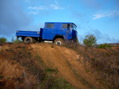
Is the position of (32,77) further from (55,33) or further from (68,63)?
(55,33)

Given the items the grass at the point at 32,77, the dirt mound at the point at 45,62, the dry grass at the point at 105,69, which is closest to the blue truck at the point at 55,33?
the dry grass at the point at 105,69

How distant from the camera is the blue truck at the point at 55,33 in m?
16.9

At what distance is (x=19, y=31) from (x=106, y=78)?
441 inches

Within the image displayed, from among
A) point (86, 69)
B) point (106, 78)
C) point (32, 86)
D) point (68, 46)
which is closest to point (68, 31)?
point (68, 46)

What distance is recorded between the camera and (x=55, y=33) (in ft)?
56.7

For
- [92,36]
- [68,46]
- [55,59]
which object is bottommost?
[55,59]

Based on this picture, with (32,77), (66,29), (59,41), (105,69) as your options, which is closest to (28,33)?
(59,41)

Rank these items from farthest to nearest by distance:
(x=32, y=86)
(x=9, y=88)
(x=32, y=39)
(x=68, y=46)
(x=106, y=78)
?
(x=32, y=39) < (x=68, y=46) < (x=106, y=78) < (x=32, y=86) < (x=9, y=88)

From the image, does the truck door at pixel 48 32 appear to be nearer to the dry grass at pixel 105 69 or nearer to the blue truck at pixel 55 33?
the blue truck at pixel 55 33

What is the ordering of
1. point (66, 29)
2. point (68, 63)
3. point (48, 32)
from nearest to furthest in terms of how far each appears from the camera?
point (68, 63) < point (66, 29) < point (48, 32)

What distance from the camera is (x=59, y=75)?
34.2 ft

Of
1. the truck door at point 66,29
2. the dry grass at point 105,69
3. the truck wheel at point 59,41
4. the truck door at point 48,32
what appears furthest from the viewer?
the truck door at point 48,32

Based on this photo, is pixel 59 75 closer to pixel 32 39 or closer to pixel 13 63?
pixel 13 63

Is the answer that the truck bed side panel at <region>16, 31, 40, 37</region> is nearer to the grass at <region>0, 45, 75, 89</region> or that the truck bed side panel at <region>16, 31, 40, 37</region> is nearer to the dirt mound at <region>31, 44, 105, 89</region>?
the dirt mound at <region>31, 44, 105, 89</region>
